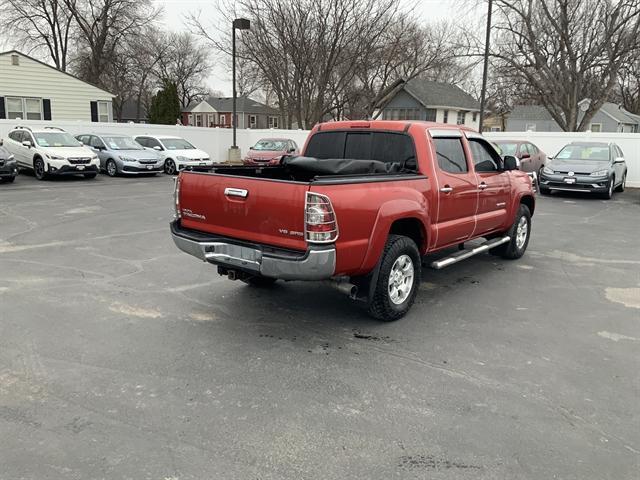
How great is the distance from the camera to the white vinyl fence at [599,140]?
1981 cm

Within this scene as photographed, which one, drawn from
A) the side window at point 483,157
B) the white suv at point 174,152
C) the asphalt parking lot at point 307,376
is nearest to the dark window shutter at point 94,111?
the white suv at point 174,152

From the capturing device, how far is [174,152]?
68.9ft

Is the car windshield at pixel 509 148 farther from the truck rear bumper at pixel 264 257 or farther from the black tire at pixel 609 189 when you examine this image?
the truck rear bumper at pixel 264 257

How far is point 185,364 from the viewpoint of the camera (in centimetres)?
422

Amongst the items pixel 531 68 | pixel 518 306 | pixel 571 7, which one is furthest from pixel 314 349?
pixel 531 68

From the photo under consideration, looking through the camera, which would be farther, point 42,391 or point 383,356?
point 383,356

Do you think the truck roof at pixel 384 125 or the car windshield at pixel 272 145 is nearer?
the truck roof at pixel 384 125

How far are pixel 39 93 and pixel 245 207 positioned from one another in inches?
1058

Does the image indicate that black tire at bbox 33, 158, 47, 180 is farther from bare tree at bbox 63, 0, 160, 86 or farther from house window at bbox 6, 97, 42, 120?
bare tree at bbox 63, 0, 160, 86

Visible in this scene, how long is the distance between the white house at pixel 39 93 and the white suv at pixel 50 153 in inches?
341

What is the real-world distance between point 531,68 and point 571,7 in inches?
170

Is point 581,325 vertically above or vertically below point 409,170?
below

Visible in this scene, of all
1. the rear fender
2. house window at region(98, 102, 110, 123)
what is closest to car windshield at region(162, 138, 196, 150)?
house window at region(98, 102, 110, 123)

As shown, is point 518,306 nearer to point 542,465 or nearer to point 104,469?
point 542,465
